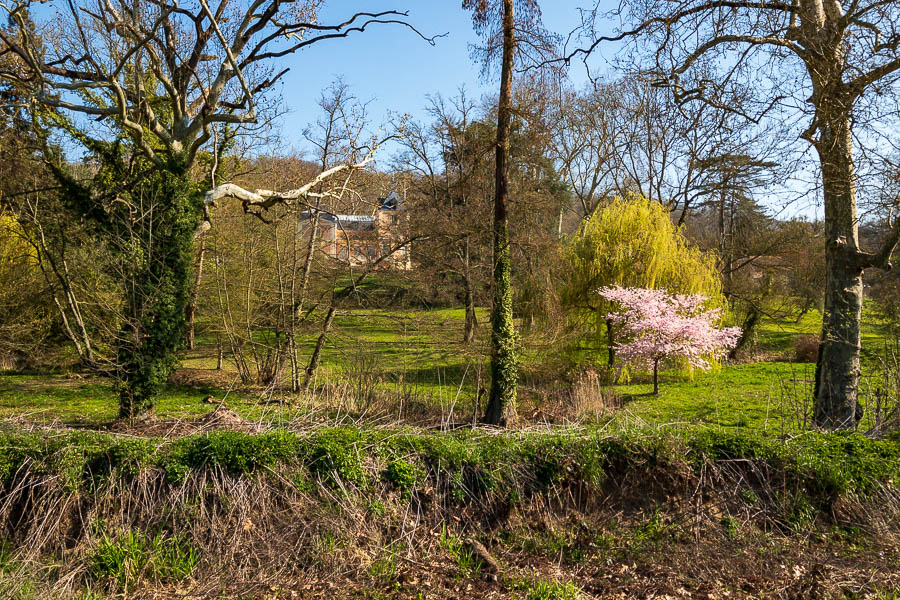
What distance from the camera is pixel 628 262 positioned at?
55.0 ft

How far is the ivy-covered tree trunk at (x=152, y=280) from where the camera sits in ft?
30.5

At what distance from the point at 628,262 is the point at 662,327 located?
2.70 m

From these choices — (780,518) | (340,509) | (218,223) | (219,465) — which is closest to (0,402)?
(218,223)

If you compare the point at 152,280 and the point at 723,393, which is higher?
the point at 152,280

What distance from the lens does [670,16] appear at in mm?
7992

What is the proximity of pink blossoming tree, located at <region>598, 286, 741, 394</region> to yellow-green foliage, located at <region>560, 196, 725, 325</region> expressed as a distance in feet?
2.09

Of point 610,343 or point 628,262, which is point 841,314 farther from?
point 610,343

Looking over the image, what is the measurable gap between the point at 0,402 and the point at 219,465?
11.4 meters

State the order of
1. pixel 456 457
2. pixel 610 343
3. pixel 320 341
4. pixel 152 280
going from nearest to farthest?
pixel 456 457 → pixel 152 280 → pixel 320 341 → pixel 610 343

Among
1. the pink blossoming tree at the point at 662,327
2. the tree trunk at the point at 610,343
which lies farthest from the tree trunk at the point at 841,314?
the tree trunk at the point at 610,343

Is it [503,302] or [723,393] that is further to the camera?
[723,393]

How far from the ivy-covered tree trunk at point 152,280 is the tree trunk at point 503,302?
5754 mm

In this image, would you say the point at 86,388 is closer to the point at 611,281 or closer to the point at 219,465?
the point at 219,465

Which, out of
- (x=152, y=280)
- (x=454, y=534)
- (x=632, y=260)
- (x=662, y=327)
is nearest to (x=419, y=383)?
(x=662, y=327)
